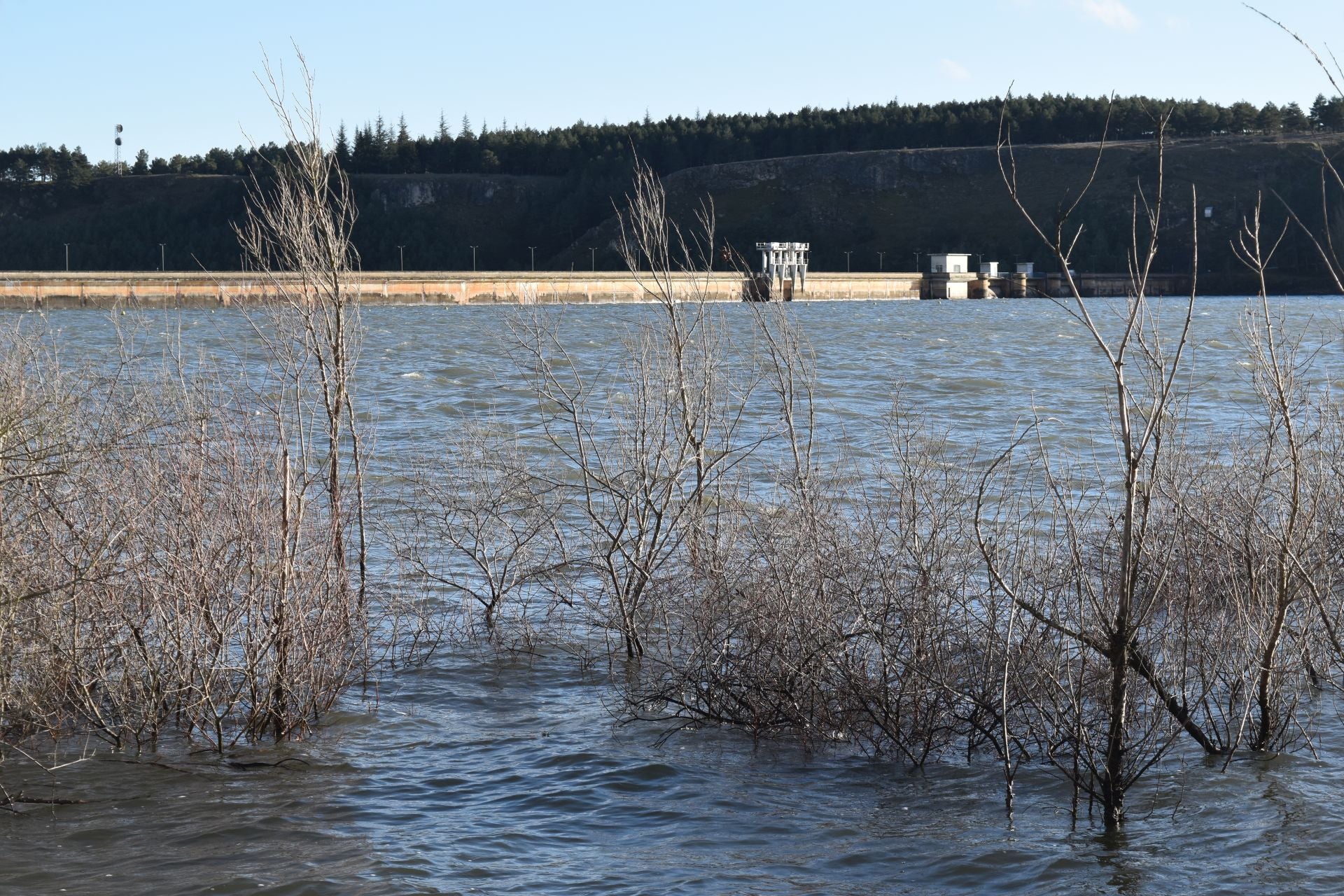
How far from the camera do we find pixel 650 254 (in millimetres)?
9859

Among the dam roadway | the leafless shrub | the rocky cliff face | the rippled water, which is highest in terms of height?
the rocky cliff face

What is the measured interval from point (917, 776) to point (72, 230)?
A: 16440cm

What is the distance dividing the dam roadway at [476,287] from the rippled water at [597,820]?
4947 cm

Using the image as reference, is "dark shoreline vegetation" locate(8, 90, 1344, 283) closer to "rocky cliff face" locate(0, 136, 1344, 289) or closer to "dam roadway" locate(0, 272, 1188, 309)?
"rocky cliff face" locate(0, 136, 1344, 289)

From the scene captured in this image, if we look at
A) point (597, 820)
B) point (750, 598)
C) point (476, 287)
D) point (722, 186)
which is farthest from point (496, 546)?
point (722, 186)

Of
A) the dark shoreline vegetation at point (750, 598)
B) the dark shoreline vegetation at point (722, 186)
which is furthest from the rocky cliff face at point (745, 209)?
the dark shoreline vegetation at point (750, 598)

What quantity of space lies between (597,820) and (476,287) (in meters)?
94.1

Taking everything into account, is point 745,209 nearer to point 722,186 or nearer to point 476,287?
point 722,186

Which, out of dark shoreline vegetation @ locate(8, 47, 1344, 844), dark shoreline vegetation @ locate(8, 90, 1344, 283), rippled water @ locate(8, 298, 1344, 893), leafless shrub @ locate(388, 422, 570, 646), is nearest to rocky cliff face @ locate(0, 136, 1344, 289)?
dark shoreline vegetation @ locate(8, 90, 1344, 283)

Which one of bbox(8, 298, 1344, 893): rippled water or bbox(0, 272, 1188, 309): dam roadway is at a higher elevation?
bbox(0, 272, 1188, 309): dam roadway

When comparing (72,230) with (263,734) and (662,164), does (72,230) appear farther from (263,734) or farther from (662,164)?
(263,734)

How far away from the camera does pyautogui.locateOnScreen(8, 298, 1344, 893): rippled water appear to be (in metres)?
6.48

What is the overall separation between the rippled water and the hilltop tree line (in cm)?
17150

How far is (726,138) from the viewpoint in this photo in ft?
614
